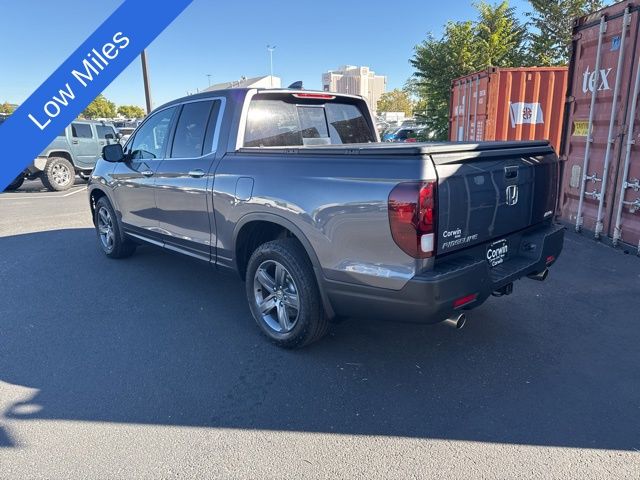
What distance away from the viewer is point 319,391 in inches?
118

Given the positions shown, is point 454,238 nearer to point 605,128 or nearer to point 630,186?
point 630,186

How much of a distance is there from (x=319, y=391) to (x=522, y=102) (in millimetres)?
8827

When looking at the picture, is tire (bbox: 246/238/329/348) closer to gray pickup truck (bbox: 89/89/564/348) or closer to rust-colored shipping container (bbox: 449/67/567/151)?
gray pickup truck (bbox: 89/89/564/348)

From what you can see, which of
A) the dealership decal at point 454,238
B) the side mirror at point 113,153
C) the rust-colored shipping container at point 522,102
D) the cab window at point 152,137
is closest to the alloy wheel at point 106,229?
the side mirror at point 113,153

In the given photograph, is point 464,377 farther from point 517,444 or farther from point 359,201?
point 359,201

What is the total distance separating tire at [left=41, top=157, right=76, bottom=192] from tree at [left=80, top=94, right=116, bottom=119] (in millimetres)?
55328

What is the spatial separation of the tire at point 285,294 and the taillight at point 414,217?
2.78 feet

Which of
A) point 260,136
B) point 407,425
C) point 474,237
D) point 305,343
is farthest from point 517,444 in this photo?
point 260,136

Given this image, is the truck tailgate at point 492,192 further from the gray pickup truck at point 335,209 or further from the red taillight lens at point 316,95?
the red taillight lens at point 316,95

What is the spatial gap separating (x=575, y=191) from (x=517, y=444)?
546 centimetres

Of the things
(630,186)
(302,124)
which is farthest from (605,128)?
(302,124)

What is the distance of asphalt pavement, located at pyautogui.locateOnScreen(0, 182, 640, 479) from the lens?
2422mm

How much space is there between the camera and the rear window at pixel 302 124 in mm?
3926

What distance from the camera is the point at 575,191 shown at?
6895 millimetres
